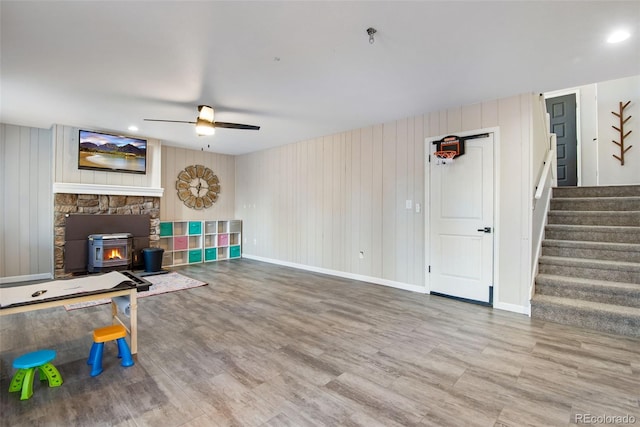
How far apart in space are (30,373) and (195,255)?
5067 mm

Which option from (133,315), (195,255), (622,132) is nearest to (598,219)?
(622,132)

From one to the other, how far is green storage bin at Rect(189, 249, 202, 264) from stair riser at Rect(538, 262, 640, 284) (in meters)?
6.51

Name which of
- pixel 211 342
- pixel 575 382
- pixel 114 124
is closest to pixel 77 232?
pixel 114 124

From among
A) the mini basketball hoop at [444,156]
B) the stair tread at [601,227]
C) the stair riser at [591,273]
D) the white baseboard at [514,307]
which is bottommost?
the white baseboard at [514,307]

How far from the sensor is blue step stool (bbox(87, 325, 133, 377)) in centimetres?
221

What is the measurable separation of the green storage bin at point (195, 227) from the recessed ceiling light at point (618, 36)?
281 inches

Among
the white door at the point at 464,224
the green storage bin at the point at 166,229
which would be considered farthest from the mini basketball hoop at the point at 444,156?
the green storage bin at the point at 166,229

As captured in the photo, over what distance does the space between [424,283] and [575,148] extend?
15.1 feet

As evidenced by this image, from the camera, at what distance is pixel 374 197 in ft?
16.4

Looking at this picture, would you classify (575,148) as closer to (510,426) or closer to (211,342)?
(510,426)

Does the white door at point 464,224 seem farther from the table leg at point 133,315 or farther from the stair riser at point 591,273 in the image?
the table leg at point 133,315

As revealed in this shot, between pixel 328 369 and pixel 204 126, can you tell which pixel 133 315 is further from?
pixel 204 126

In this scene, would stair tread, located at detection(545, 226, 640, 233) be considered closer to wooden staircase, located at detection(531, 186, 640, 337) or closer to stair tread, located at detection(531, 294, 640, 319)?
wooden staircase, located at detection(531, 186, 640, 337)

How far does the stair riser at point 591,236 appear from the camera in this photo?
3.68 m
